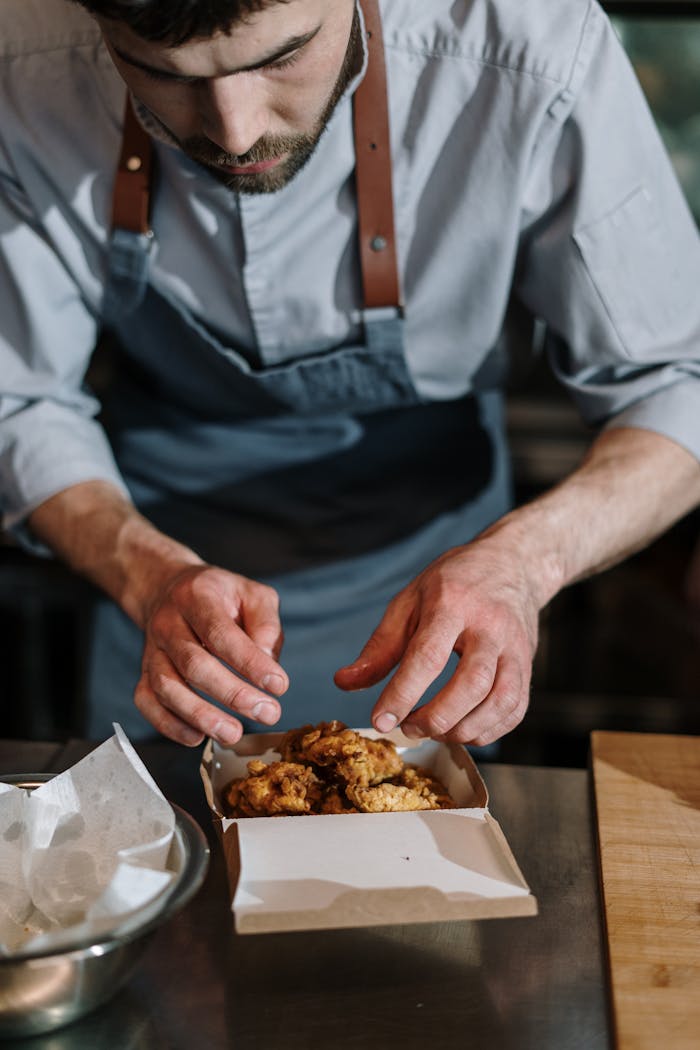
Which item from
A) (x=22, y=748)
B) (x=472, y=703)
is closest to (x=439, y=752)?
(x=472, y=703)

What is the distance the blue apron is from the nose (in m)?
0.56

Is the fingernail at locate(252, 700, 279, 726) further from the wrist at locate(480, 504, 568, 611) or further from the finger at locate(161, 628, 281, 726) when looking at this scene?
the wrist at locate(480, 504, 568, 611)

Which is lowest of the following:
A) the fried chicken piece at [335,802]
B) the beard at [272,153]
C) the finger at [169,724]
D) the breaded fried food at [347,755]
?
the fried chicken piece at [335,802]

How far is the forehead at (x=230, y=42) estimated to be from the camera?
106cm

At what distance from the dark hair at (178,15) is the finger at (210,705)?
62cm

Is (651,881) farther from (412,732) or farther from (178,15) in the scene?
(178,15)

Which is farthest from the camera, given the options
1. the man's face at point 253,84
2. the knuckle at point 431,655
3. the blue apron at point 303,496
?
the blue apron at point 303,496

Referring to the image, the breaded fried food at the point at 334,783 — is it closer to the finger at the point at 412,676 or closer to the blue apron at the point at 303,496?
the finger at the point at 412,676

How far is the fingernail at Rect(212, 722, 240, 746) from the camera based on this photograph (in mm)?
1207

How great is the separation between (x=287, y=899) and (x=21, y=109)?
1.10 m

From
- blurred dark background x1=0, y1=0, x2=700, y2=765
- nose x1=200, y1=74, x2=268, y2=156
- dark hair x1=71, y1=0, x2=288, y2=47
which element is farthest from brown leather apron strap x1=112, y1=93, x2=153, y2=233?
blurred dark background x1=0, y1=0, x2=700, y2=765

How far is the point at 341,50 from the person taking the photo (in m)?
1.22

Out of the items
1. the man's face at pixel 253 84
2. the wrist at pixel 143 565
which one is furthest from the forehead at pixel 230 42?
the wrist at pixel 143 565

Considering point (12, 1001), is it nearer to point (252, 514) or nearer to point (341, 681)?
point (341, 681)
